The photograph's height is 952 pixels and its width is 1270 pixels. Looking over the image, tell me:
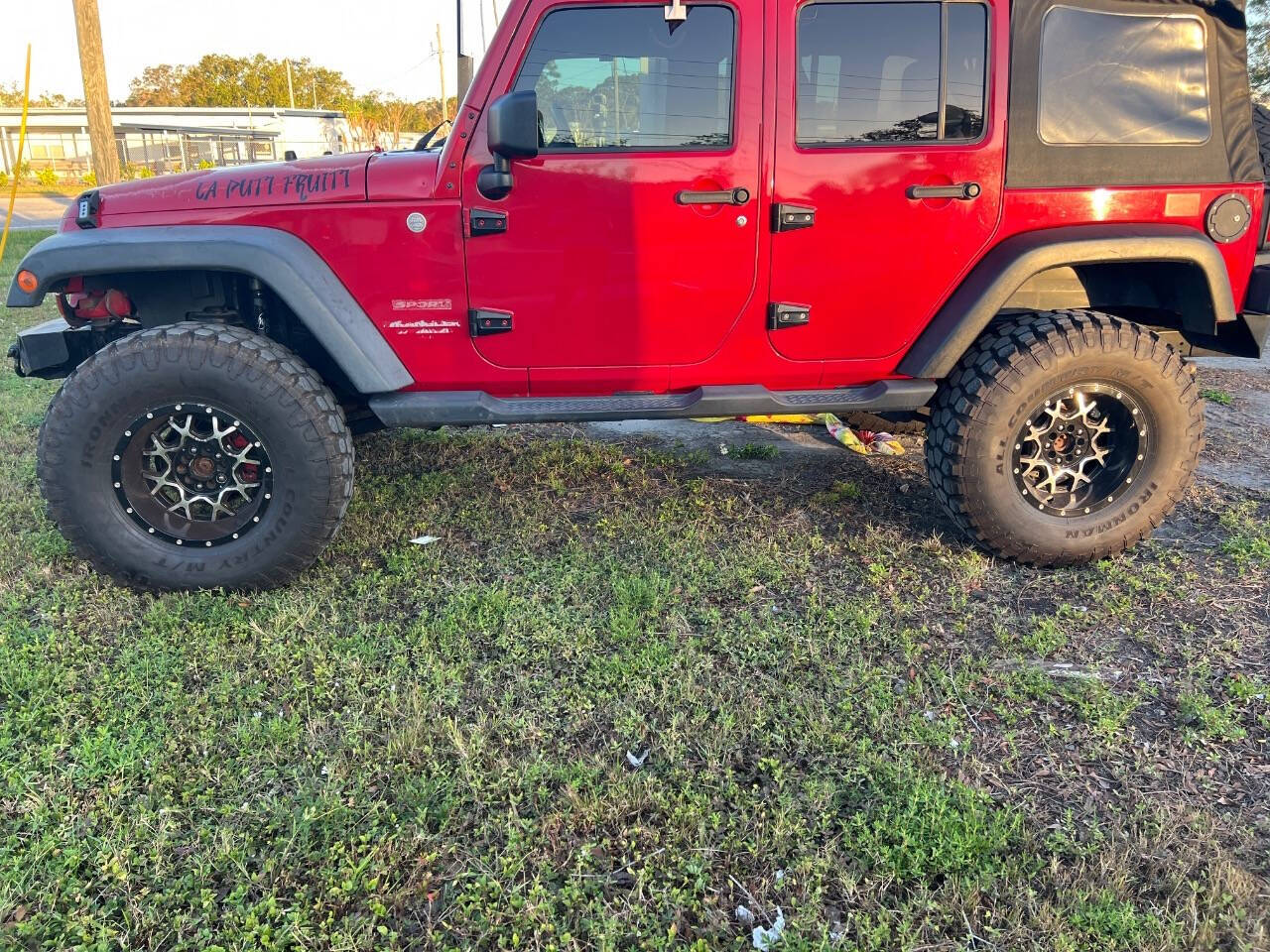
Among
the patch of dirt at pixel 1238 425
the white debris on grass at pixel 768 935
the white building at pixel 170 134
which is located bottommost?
the white debris on grass at pixel 768 935

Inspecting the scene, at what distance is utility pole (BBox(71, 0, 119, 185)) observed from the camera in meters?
8.40

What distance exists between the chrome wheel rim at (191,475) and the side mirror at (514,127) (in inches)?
52.0

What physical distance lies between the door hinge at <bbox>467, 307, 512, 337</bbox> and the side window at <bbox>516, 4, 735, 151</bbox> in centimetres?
61

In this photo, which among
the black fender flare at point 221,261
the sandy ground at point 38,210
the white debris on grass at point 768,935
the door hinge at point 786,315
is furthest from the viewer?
the sandy ground at point 38,210

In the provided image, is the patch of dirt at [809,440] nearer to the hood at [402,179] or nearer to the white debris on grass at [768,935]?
the hood at [402,179]

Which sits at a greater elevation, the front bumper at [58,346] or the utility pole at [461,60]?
the utility pole at [461,60]

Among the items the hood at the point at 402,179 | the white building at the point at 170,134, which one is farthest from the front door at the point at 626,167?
the white building at the point at 170,134

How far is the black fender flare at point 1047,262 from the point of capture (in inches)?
122

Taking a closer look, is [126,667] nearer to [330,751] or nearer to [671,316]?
[330,751]

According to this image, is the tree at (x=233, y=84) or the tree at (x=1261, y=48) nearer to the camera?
the tree at (x=1261, y=48)

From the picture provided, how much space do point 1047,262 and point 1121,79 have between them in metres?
0.75

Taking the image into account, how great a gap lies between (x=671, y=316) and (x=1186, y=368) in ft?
6.61

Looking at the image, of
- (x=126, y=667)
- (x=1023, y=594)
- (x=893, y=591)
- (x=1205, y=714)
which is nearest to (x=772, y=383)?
(x=893, y=591)

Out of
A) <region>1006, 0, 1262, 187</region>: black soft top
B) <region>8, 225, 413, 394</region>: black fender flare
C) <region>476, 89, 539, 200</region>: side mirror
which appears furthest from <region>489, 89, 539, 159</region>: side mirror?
<region>1006, 0, 1262, 187</region>: black soft top
